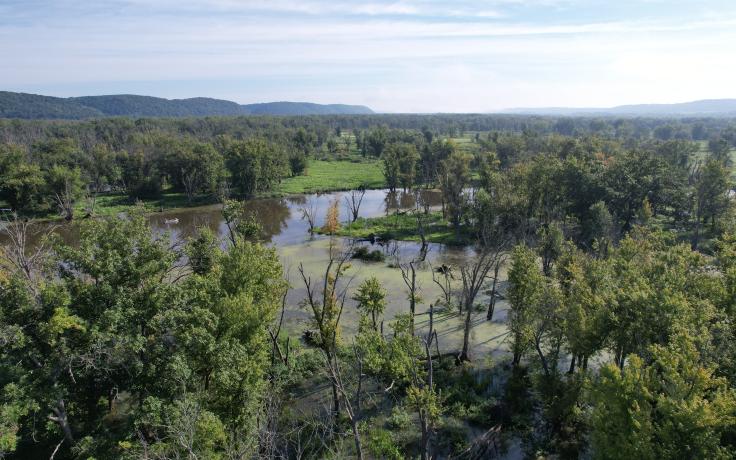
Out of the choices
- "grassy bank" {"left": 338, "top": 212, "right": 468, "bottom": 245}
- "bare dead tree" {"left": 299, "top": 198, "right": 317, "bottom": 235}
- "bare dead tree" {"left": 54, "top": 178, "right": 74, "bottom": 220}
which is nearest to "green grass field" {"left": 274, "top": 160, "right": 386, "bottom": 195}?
"bare dead tree" {"left": 299, "top": 198, "right": 317, "bottom": 235}

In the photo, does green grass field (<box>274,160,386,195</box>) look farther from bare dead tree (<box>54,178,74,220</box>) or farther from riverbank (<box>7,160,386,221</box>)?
bare dead tree (<box>54,178,74,220</box>)

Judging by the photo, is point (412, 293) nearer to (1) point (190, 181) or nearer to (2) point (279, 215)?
(2) point (279, 215)

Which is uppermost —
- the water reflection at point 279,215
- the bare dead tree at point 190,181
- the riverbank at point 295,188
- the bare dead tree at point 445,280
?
the bare dead tree at point 190,181

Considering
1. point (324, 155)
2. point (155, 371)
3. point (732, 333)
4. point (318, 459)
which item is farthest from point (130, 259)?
point (324, 155)

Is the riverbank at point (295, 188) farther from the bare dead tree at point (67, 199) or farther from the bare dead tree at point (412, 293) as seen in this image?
the bare dead tree at point (412, 293)

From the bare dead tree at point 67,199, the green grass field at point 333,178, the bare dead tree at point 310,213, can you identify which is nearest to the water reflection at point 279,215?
the bare dead tree at point 310,213

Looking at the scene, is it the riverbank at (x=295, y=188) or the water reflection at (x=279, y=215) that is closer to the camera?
the water reflection at (x=279, y=215)

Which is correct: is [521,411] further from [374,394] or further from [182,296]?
[182,296]

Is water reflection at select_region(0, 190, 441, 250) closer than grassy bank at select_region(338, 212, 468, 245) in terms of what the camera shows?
No
